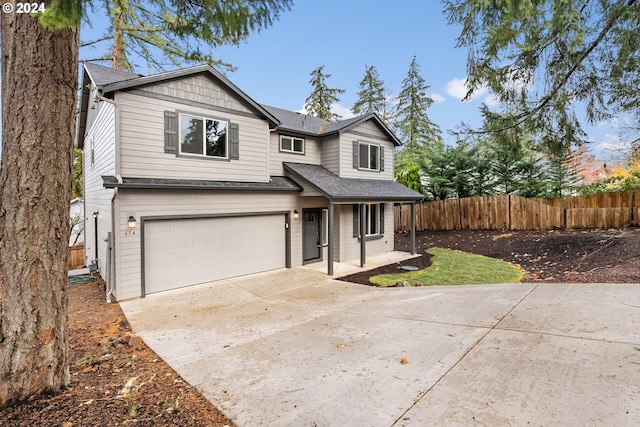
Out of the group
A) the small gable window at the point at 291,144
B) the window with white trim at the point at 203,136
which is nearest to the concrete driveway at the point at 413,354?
the window with white trim at the point at 203,136

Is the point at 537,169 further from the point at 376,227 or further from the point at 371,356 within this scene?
the point at 371,356

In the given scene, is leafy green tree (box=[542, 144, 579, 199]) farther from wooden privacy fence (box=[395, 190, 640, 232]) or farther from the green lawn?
the green lawn

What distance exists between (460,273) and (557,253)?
13.1 feet

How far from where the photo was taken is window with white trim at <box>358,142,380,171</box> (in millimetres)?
12102

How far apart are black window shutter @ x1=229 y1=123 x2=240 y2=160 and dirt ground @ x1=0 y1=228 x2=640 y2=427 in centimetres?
459

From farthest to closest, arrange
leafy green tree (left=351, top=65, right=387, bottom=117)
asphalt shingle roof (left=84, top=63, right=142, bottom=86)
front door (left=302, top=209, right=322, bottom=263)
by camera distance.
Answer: leafy green tree (left=351, top=65, right=387, bottom=117) < front door (left=302, top=209, right=322, bottom=263) < asphalt shingle roof (left=84, top=63, right=142, bottom=86)

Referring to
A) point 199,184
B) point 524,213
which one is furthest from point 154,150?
point 524,213

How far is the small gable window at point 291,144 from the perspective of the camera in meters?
10.7

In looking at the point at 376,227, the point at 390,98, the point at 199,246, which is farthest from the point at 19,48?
the point at 390,98

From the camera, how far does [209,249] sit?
8219 millimetres

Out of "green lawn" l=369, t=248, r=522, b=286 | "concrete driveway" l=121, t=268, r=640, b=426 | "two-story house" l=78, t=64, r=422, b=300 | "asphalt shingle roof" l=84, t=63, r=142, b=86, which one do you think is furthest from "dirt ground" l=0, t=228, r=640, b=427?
"asphalt shingle roof" l=84, t=63, r=142, b=86

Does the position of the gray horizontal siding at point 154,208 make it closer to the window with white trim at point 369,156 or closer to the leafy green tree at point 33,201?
the leafy green tree at point 33,201

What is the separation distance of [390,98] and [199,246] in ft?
82.0

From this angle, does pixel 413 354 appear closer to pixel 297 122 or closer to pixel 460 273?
pixel 460 273
